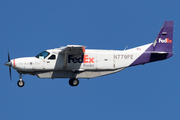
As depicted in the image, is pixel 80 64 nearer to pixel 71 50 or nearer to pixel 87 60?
pixel 87 60

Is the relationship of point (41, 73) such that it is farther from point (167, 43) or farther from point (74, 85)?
point (167, 43)

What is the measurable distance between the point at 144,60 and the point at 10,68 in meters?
11.4

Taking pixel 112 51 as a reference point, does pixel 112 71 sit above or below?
below

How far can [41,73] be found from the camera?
26.2 meters

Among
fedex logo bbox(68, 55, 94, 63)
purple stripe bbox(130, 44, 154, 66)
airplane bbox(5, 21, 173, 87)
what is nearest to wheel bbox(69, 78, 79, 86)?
airplane bbox(5, 21, 173, 87)

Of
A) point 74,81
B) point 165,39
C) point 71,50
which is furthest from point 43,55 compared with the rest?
point 165,39

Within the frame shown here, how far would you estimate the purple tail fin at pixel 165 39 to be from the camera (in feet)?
88.5

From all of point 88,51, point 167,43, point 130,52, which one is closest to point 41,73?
point 88,51

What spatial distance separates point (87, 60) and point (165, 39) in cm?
699

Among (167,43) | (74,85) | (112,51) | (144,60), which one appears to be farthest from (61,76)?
(167,43)

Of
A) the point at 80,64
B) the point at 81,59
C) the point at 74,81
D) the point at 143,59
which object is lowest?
the point at 74,81

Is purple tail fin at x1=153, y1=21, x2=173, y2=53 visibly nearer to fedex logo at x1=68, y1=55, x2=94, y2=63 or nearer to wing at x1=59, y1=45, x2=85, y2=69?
fedex logo at x1=68, y1=55, x2=94, y2=63

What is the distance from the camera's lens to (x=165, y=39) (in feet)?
88.7

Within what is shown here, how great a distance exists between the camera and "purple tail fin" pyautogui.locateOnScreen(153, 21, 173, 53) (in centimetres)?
2698
